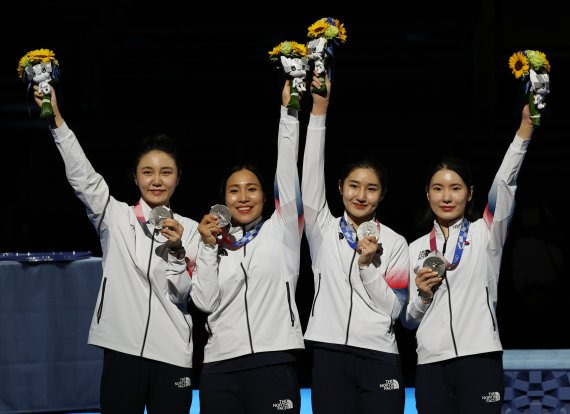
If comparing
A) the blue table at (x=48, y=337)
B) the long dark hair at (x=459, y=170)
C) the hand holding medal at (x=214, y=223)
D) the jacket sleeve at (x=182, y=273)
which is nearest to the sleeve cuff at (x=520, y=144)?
the long dark hair at (x=459, y=170)

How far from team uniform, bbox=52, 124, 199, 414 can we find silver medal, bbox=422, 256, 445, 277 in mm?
932

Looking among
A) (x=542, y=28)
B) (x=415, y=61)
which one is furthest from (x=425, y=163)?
(x=542, y=28)

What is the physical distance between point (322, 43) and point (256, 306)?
1081 mm

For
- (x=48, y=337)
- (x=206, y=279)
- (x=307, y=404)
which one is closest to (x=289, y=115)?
(x=206, y=279)

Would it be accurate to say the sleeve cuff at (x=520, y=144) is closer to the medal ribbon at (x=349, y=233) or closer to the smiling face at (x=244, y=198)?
the medal ribbon at (x=349, y=233)

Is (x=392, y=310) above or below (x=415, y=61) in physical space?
below

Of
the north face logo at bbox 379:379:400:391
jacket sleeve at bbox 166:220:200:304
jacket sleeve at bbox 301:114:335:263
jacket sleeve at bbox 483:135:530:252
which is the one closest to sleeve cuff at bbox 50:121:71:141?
jacket sleeve at bbox 166:220:200:304

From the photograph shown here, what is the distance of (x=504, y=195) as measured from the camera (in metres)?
4.30

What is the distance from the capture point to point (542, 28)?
8555 millimetres

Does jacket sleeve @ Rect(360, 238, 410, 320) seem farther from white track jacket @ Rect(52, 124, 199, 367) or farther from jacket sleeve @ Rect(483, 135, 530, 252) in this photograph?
white track jacket @ Rect(52, 124, 199, 367)

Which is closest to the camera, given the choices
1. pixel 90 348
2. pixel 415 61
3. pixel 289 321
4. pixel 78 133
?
pixel 289 321

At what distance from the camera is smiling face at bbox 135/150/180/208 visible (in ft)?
14.4

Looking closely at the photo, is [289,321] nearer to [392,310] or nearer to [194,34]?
[392,310]

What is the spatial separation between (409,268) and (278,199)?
608 millimetres
